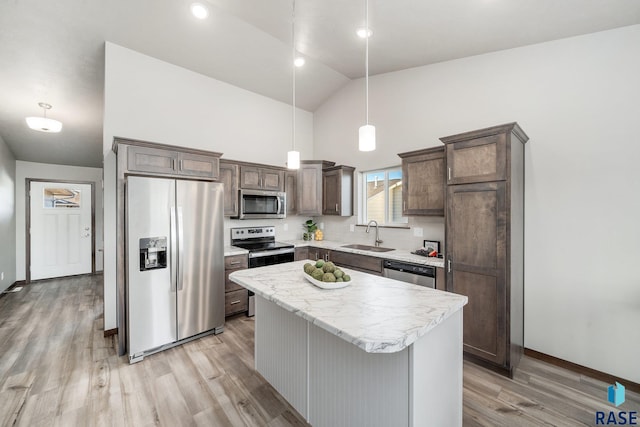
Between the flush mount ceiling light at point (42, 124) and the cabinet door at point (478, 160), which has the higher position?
the flush mount ceiling light at point (42, 124)

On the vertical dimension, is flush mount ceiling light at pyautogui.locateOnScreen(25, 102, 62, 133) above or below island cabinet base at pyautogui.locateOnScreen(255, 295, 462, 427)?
above

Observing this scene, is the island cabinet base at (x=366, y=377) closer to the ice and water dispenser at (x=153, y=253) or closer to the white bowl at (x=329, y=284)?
the white bowl at (x=329, y=284)

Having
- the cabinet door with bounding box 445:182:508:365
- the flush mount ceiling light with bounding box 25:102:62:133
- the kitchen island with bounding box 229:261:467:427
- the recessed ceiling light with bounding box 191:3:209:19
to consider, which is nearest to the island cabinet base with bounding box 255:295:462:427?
the kitchen island with bounding box 229:261:467:427

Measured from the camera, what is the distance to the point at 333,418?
1.55m

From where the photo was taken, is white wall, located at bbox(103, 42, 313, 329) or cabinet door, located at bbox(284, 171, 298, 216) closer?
white wall, located at bbox(103, 42, 313, 329)

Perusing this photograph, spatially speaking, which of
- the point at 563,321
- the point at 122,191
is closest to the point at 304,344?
the point at 122,191

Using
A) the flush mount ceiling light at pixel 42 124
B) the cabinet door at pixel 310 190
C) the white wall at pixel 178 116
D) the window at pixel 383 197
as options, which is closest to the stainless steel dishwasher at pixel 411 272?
the window at pixel 383 197

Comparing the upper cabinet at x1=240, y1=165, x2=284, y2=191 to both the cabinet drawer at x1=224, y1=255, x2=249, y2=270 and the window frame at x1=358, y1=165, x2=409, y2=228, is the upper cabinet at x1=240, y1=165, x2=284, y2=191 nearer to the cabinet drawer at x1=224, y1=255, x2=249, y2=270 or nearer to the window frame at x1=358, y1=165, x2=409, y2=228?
the cabinet drawer at x1=224, y1=255, x2=249, y2=270

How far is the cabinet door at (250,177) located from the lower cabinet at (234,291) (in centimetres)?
107

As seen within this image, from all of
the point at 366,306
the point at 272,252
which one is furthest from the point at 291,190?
the point at 366,306

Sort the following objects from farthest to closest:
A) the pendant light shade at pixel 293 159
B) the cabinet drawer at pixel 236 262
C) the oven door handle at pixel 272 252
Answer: the oven door handle at pixel 272 252 < the cabinet drawer at pixel 236 262 < the pendant light shade at pixel 293 159

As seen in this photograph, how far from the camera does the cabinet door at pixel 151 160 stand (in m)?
2.64

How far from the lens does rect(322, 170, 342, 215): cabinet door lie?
4.25 metres

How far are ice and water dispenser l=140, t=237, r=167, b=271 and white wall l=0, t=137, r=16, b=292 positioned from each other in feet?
12.6
